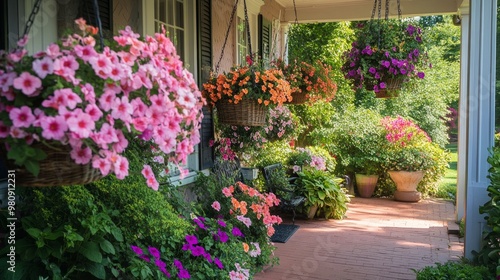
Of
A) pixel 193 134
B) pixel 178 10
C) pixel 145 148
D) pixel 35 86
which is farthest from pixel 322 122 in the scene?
pixel 35 86

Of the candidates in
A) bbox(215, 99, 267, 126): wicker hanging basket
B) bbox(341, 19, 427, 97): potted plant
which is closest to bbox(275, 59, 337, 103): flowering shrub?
bbox(341, 19, 427, 97): potted plant

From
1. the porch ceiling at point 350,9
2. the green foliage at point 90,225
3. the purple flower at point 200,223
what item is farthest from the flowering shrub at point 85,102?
the porch ceiling at point 350,9

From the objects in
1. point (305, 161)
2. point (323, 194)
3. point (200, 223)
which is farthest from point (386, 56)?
point (305, 161)

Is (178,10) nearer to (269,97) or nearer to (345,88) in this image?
(269,97)

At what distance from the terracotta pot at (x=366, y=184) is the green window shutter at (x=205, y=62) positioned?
4.40m

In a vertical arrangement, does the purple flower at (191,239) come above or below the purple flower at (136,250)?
below

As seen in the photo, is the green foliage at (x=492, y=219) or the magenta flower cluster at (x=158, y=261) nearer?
the magenta flower cluster at (x=158, y=261)

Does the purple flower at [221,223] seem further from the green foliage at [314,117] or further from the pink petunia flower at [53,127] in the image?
the green foliage at [314,117]

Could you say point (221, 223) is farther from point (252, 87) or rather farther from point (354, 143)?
point (354, 143)

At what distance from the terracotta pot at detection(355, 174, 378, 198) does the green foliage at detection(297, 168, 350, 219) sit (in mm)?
1884

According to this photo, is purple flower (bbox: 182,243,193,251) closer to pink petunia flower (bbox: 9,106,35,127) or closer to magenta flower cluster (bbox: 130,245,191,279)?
magenta flower cluster (bbox: 130,245,191,279)

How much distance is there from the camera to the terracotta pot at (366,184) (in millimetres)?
8328

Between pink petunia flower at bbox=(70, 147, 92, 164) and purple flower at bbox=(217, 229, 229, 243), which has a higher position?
pink petunia flower at bbox=(70, 147, 92, 164)

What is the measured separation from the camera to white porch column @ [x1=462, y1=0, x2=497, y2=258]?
3473 mm
